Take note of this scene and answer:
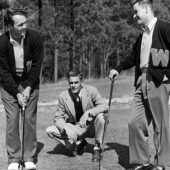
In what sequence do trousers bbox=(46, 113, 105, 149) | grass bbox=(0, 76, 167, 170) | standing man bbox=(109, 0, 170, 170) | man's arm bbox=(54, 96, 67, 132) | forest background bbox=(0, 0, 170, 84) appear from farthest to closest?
forest background bbox=(0, 0, 170, 84)
man's arm bbox=(54, 96, 67, 132)
trousers bbox=(46, 113, 105, 149)
grass bbox=(0, 76, 167, 170)
standing man bbox=(109, 0, 170, 170)

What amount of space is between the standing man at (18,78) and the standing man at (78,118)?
0.54 metres

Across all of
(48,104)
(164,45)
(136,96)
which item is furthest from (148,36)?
(48,104)

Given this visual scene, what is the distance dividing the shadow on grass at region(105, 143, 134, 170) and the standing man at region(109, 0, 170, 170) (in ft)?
1.14

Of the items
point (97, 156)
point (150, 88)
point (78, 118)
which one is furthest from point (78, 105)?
point (150, 88)

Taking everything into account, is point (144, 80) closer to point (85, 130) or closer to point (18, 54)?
point (85, 130)

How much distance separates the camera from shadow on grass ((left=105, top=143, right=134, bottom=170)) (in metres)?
5.41

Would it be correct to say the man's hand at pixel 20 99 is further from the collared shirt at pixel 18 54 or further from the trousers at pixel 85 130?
the trousers at pixel 85 130

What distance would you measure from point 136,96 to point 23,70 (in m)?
1.42

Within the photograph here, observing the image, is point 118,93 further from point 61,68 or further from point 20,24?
point 61,68

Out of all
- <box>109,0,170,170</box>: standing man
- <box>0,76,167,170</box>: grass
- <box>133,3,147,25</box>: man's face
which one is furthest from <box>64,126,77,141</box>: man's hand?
<box>133,3,147,25</box>: man's face

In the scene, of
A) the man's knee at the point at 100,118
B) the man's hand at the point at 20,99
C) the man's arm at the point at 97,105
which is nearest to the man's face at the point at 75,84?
the man's arm at the point at 97,105

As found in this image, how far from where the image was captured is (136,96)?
200 inches

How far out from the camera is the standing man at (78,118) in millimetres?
5652

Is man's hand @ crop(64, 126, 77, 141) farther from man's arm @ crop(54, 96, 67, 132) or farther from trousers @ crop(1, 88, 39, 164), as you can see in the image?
trousers @ crop(1, 88, 39, 164)
